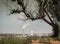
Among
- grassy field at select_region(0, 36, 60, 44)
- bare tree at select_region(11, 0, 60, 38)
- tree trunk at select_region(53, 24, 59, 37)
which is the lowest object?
grassy field at select_region(0, 36, 60, 44)

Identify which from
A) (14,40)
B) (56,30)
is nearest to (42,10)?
(56,30)

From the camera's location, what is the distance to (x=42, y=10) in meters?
7.75

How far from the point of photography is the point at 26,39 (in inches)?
288

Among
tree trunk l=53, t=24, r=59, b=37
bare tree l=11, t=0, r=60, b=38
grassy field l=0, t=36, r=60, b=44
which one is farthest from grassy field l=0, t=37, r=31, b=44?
tree trunk l=53, t=24, r=59, b=37

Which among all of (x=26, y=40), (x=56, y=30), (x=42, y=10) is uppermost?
(x=42, y=10)

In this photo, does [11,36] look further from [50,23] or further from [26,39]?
[50,23]

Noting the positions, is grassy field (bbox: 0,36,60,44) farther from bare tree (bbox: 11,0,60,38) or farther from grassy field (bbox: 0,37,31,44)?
bare tree (bbox: 11,0,60,38)

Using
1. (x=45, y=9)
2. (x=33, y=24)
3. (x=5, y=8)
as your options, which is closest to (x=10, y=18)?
(x=5, y=8)

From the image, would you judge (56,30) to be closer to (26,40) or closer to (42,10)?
(42,10)

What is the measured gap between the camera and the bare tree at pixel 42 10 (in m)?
7.75

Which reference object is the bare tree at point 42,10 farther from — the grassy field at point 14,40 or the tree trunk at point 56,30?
the grassy field at point 14,40

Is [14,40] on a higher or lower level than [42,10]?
lower

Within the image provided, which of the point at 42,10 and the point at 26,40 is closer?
the point at 26,40

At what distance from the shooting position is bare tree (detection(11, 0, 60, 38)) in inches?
305
